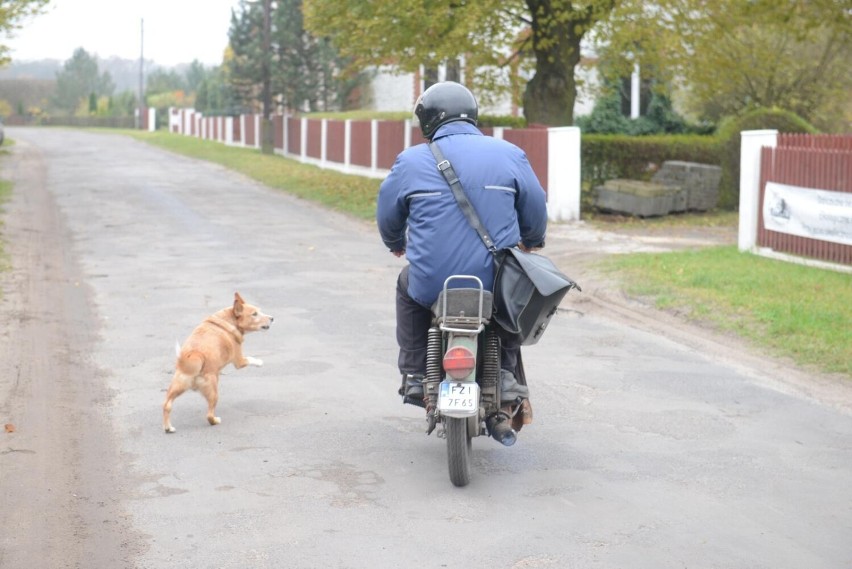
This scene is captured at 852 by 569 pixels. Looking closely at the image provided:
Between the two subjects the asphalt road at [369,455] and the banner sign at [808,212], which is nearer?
the asphalt road at [369,455]

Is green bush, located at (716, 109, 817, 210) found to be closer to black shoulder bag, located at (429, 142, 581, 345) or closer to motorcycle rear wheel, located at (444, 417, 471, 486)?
black shoulder bag, located at (429, 142, 581, 345)

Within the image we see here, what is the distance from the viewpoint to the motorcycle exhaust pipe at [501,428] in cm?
615

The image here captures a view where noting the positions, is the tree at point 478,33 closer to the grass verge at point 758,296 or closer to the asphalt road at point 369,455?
the grass verge at point 758,296

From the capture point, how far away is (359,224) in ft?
66.8

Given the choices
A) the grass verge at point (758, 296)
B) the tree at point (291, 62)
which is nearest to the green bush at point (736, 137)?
the grass verge at point (758, 296)

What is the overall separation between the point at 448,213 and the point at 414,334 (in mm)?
710

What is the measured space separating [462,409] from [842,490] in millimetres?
2041

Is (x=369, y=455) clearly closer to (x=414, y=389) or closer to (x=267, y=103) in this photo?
(x=414, y=389)

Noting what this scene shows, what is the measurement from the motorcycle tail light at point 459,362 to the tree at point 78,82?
111m

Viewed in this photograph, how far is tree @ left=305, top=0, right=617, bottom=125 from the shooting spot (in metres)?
22.5

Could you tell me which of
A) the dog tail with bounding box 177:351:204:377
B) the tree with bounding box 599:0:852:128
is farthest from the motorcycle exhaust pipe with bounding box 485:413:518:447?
the tree with bounding box 599:0:852:128

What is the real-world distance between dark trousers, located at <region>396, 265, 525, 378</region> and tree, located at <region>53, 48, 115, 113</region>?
111 metres

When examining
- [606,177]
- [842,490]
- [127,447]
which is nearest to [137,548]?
[127,447]

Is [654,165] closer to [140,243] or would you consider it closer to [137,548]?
[140,243]
